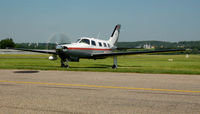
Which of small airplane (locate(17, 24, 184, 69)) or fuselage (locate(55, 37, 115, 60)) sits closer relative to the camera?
small airplane (locate(17, 24, 184, 69))

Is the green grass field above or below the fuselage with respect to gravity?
below

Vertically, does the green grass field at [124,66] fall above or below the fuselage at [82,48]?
below

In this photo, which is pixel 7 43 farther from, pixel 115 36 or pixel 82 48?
pixel 82 48

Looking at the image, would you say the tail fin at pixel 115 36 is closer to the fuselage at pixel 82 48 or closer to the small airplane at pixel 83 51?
the small airplane at pixel 83 51

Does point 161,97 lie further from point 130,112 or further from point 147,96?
point 130,112

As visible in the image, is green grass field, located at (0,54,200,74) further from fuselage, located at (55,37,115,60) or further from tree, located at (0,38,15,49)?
tree, located at (0,38,15,49)

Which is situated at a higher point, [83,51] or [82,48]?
[82,48]

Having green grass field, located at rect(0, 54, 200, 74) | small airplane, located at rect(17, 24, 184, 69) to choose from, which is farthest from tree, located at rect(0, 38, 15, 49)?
small airplane, located at rect(17, 24, 184, 69)

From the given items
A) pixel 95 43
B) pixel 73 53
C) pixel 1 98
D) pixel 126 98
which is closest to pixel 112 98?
pixel 126 98

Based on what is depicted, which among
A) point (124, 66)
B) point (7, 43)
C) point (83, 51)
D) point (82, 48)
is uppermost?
point (7, 43)

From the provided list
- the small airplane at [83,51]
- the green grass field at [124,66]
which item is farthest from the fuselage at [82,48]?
the green grass field at [124,66]

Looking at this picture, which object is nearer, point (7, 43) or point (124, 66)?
point (124, 66)

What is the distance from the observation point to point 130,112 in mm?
5051

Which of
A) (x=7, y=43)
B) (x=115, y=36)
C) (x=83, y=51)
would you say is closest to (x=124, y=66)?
(x=83, y=51)
